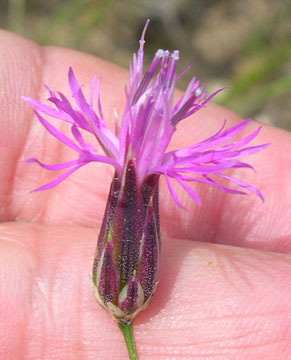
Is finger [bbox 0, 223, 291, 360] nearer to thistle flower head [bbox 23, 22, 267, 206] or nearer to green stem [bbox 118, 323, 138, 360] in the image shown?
green stem [bbox 118, 323, 138, 360]

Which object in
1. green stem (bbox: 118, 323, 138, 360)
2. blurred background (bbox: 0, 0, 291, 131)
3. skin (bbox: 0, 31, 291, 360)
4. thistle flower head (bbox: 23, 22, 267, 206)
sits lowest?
green stem (bbox: 118, 323, 138, 360)

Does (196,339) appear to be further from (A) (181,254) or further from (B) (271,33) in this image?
(B) (271,33)

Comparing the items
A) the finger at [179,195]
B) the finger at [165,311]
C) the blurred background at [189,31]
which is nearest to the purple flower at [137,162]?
the finger at [165,311]

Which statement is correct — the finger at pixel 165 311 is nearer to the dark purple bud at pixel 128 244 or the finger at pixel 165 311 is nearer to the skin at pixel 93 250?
the skin at pixel 93 250

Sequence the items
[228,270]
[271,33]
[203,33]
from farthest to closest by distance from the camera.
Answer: [203,33] → [271,33] → [228,270]

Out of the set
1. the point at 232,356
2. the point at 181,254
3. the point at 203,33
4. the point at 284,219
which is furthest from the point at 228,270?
the point at 203,33

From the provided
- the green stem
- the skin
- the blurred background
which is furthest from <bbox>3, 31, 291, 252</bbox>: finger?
the blurred background
